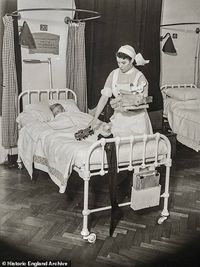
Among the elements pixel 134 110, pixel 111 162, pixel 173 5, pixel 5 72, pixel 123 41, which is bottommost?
pixel 111 162

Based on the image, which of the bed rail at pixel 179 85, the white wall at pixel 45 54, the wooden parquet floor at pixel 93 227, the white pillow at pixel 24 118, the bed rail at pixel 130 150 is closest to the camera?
the wooden parquet floor at pixel 93 227

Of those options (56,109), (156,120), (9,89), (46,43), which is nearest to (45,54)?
(46,43)

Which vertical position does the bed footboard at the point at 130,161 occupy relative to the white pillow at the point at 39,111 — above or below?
below

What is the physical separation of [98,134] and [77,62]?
5.53 feet

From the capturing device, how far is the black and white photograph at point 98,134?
10.6 feet

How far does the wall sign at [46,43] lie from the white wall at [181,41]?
1873 millimetres

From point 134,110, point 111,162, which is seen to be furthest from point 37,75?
point 111,162

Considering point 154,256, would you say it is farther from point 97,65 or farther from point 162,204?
point 97,65

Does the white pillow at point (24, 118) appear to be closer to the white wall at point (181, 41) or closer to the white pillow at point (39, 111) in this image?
the white pillow at point (39, 111)

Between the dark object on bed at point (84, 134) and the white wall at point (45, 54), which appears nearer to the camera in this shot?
the dark object on bed at point (84, 134)

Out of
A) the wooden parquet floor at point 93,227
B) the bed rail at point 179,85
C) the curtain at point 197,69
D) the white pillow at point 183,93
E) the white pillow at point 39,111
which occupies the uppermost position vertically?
the curtain at point 197,69

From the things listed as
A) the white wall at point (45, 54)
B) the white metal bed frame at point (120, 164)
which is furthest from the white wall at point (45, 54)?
the white metal bed frame at point (120, 164)

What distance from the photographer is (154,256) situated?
10.0 feet

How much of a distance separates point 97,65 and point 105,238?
285cm
